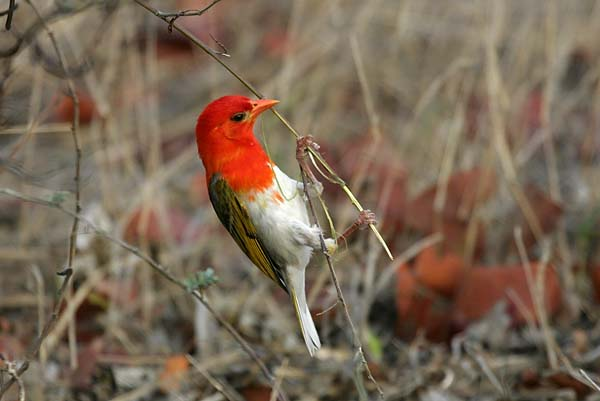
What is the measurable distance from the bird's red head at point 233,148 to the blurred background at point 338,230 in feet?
1.55

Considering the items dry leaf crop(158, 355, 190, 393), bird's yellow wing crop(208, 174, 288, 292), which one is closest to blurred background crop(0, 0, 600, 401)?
dry leaf crop(158, 355, 190, 393)

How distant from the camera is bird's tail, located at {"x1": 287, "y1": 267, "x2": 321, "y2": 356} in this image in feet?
9.20

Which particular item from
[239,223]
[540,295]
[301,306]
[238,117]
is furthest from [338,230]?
[238,117]

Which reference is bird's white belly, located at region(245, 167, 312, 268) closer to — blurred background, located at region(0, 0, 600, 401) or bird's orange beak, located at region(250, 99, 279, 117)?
bird's orange beak, located at region(250, 99, 279, 117)

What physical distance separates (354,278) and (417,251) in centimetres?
31

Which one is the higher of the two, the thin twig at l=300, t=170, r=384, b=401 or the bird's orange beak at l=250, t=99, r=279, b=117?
the bird's orange beak at l=250, t=99, r=279, b=117

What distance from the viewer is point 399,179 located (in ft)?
15.5

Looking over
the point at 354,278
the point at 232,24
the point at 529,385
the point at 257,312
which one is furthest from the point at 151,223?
the point at 232,24

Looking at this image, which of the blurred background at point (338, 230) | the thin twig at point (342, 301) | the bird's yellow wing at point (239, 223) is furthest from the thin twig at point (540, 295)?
the thin twig at point (342, 301)

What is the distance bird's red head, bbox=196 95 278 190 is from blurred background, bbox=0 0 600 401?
47cm

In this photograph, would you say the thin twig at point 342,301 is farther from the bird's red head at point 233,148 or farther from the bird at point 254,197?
the bird's red head at point 233,148

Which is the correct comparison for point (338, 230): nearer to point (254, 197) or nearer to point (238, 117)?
point (254, 197)

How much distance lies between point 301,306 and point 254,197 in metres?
0.38

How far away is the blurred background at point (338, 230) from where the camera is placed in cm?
383
